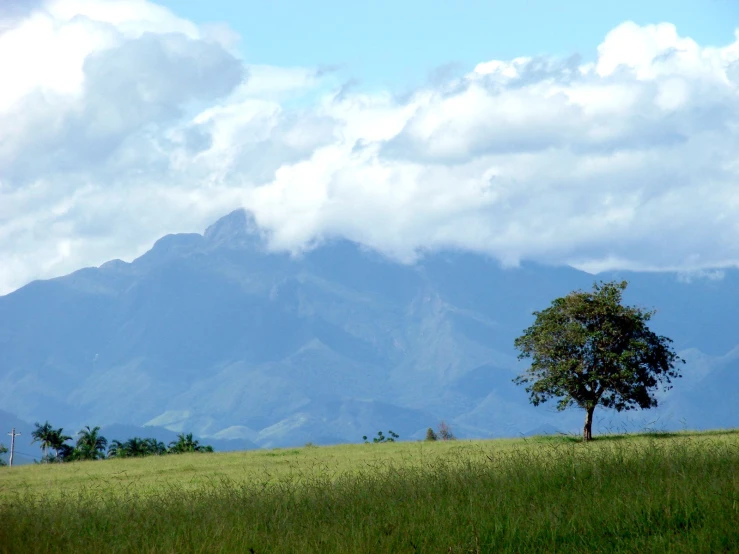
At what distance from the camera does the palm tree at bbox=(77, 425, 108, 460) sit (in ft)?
379

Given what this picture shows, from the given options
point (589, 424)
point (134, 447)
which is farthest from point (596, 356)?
point (134, 447)

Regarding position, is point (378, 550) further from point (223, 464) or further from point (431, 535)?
point (223, 464)

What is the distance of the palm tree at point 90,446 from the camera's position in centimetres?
11550

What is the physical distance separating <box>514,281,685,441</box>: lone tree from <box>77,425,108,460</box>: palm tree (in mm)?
85992

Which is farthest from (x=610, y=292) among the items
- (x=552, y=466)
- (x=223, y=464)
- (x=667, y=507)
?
(x=667, y=507)

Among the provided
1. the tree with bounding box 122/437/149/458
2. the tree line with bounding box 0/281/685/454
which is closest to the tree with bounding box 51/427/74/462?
the tree with bounding box 122/437/149/458

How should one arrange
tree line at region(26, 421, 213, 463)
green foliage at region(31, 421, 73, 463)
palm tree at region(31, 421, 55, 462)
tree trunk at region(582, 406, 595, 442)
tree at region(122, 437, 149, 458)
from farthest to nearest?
green foliage at region(31, 421, 73, 463)
palm tree at region(31, 421, 55, 462)
tree line at region(26, 421, 213, 463)
tree at region(122, 437, 149, 458)
tree trunk at region(582, 406, 595, 442)

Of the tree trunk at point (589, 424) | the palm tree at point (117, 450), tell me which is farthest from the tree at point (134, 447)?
the tree trunk at point (589, 424)

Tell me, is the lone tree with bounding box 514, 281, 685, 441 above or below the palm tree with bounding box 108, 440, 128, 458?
below

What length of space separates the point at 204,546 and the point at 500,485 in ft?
16.0

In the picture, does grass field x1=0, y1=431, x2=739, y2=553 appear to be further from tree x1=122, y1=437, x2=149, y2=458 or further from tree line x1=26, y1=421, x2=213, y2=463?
tree line x1=26, y1=421, x2=213, y2=463

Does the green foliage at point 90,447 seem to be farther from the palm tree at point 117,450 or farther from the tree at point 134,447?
the tree at point 134,447

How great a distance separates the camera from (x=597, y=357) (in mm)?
44562

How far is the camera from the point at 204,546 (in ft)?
35.0
